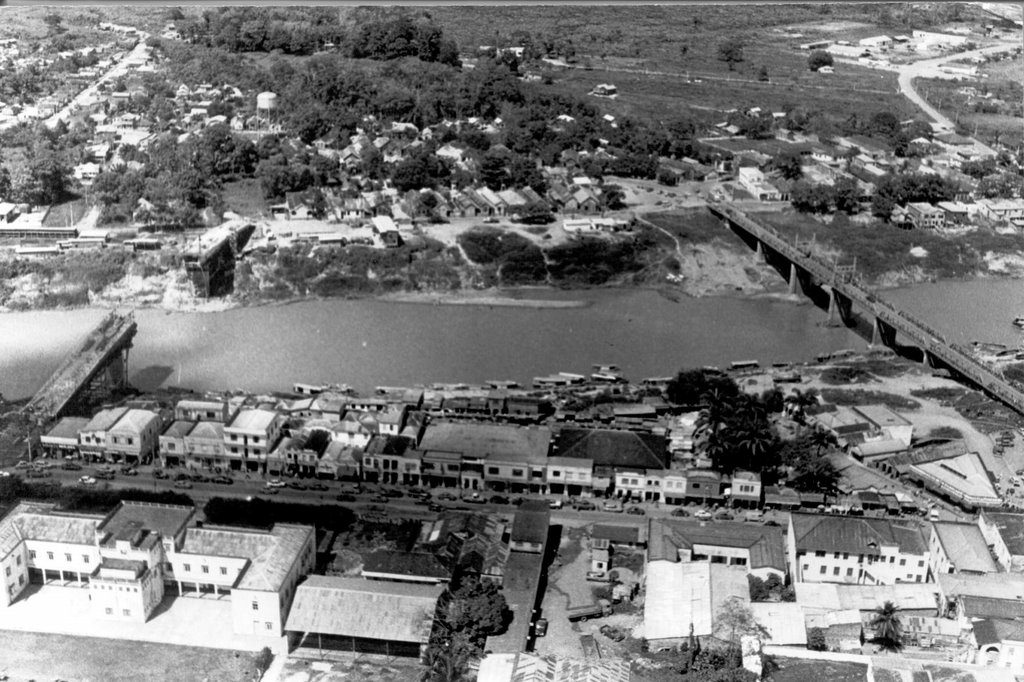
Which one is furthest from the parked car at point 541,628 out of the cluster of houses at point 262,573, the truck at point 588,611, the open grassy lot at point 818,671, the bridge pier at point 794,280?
the bridge pier at point 794,280

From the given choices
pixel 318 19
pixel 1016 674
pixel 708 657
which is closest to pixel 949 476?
pixel 1016 674

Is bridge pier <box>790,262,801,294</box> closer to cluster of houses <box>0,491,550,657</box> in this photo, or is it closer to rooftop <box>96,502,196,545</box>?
cluster of houses <box>0,491,550,657</box>

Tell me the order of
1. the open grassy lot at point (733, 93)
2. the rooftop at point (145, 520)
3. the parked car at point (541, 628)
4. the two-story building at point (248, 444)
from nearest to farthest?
the parked car at point (541, 628), the rooftop at point (145, 520), the two-story building at point (248, 444), the open grassy lot at point (733, 93)

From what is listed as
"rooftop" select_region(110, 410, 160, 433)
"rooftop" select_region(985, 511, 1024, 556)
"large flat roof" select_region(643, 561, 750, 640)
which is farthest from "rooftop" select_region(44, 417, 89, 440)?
"rooftop" select_region(985, 511, 1024, 556)

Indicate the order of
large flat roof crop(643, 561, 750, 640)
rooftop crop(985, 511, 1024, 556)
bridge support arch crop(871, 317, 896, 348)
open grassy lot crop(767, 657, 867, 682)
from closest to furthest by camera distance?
open grassy lot crop(767, 657, 867, 682), large flat roof crop(643, 561, 750, 640), rooftop crop(985, 511, 1024, 556), bridge support arch crop(871, 317, 896, 348)

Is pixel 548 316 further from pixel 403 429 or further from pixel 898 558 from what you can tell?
pixel 898 558

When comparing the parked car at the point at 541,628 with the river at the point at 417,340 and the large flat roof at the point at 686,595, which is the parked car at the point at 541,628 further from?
the river at the point at 417,340
